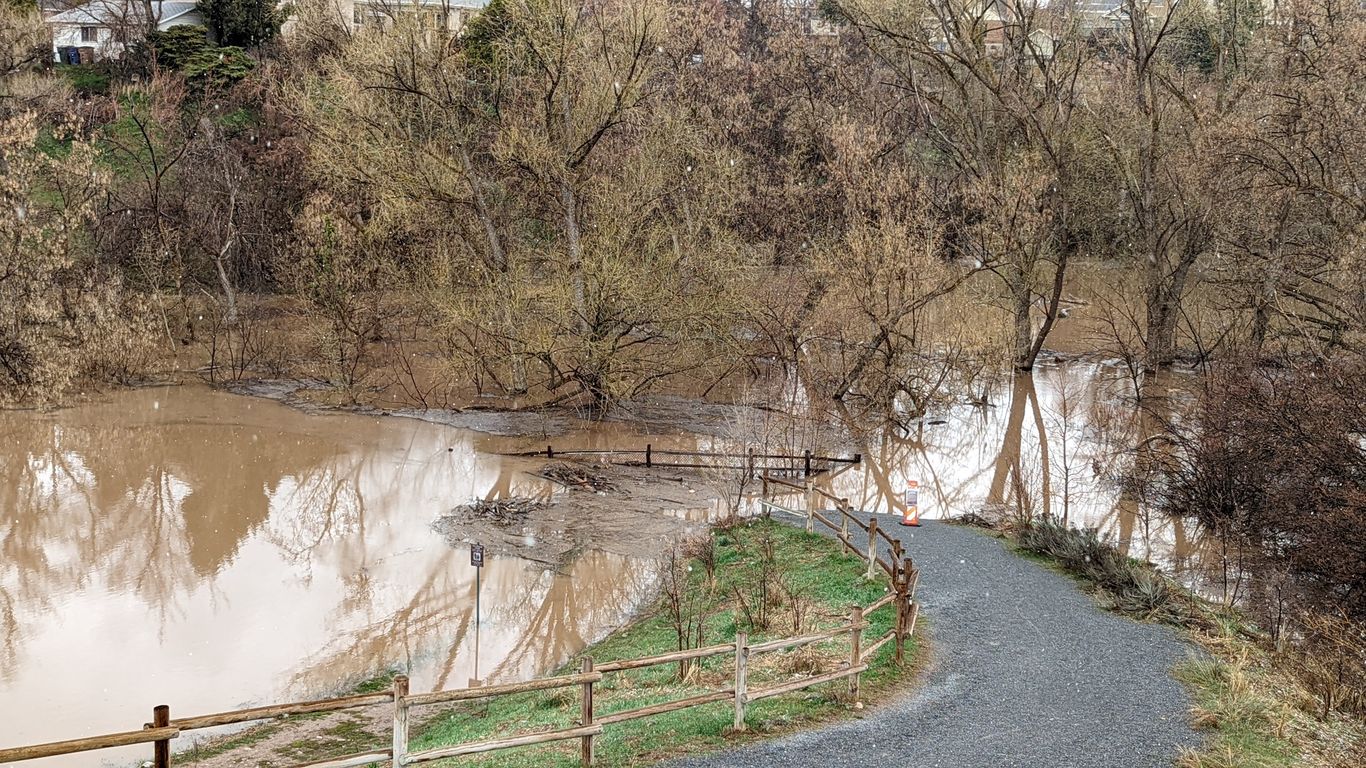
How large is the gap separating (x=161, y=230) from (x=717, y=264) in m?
18.4

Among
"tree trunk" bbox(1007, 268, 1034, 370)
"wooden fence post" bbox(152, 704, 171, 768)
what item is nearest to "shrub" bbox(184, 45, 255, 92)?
"tree trunk" bbox(1007, 268, 1034, 370)

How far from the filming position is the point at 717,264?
2953 centimetres

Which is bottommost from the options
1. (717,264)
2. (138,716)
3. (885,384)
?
(138,716)

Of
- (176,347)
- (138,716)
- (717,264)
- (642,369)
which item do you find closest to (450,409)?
(642,369)

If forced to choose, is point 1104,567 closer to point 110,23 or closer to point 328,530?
point 328,530

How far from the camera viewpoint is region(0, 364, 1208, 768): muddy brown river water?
14.3 metres

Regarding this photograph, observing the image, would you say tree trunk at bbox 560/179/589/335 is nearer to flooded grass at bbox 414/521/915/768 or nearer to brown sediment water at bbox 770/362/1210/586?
brown sediment water at bbox 770/362/1210/586

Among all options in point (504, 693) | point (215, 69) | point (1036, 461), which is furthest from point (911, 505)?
point (215, 69)

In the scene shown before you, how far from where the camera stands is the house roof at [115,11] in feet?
168

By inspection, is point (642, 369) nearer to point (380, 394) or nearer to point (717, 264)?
point (717, 264)

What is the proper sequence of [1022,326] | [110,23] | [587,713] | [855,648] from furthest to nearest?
1. [110,23]
2. [1022,326]
3. [855,648]
4. [587,713]

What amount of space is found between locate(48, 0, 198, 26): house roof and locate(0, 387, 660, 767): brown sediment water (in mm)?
31172

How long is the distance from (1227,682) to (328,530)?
1495 cm

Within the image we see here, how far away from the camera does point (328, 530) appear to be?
66.7ft
